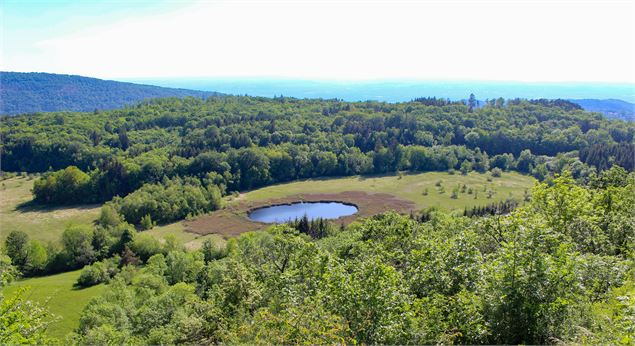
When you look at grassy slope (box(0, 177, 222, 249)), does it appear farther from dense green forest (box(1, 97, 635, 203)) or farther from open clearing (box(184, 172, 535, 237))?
dense green forest (box(1, 97, 635, 203))

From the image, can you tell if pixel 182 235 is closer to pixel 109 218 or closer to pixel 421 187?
pixel 109 218

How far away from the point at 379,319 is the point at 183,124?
15607 centimetres

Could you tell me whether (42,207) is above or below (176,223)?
above

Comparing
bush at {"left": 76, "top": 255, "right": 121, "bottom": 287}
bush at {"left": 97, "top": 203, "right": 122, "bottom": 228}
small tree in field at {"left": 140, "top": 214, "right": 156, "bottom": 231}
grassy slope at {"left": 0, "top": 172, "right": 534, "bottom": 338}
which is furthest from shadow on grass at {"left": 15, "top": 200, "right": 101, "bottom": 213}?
bush at {"left": 76, "top": 255, "right": 121, "bottom": 287}

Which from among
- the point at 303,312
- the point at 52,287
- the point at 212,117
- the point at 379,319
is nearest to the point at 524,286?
the point at 379,319

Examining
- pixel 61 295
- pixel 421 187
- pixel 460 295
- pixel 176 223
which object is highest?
pixel 460 295

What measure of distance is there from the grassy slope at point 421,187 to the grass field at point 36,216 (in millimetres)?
36939

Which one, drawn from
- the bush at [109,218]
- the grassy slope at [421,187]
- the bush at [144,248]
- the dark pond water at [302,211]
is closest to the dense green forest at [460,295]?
the bush at [144,248]

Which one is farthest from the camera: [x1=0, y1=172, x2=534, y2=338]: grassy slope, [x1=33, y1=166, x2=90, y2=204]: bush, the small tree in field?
[x1=33, y1=166, x2=90, y2=204]: bush

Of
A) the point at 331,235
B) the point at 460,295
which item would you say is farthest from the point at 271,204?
the point at 460,295

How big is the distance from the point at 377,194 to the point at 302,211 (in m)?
22.6

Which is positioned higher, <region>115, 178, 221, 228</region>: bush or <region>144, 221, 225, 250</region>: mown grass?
<region>115, 178, 221, 228</region>: bush

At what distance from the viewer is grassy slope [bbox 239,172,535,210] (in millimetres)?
104562

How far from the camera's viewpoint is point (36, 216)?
9175cm
